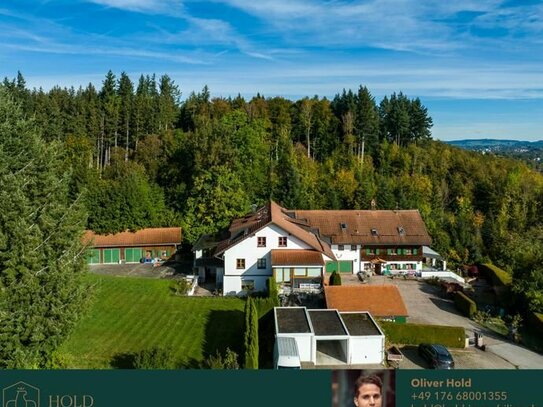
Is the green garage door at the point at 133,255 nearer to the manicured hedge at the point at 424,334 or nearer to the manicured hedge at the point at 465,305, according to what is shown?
the manicured hedge at the point at 424,334

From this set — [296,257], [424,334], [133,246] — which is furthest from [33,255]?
[133,246]

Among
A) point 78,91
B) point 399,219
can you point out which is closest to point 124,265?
point 399,219

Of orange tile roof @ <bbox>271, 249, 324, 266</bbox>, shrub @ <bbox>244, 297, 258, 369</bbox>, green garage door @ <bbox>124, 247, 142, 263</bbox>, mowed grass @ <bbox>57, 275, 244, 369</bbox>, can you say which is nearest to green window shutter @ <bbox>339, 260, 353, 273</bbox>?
orange tile roof @ <bbox>271, 249, 324, 266</bbox>

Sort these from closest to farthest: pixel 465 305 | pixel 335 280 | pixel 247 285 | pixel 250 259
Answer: pixel 465 305 → pixel 335 280 → pixel 247 285 → pixel 250 259

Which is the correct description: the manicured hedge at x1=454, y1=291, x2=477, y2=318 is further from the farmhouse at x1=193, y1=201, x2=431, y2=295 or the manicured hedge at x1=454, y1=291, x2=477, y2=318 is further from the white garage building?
the white garage building

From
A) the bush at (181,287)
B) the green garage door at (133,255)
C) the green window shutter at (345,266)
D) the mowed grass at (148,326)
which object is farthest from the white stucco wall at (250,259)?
the green garage door at (133,255)

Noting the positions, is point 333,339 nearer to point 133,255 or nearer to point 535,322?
point 535,322
